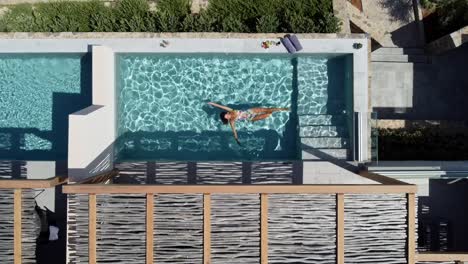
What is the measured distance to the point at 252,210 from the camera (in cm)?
763

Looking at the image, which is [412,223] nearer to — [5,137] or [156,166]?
[156,166]

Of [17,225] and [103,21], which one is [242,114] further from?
[17,225]

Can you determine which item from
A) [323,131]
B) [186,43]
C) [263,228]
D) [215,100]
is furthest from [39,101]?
[323,131]

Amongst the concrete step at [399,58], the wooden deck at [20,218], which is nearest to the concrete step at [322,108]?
the concrete step at [399,58]

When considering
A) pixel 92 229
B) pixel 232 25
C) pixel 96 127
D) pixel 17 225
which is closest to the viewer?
pixel 92 229

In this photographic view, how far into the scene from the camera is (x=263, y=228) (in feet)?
24.8

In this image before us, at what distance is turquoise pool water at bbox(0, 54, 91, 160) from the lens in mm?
11180

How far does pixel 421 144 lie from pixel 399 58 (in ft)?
7.44

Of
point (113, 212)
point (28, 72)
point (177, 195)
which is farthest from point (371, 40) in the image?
point (28, 72)

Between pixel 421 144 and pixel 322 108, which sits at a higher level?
pixel 322 108

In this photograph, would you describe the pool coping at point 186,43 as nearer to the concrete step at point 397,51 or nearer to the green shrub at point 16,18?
the green shrub at point 16,18

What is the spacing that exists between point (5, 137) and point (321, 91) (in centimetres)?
775

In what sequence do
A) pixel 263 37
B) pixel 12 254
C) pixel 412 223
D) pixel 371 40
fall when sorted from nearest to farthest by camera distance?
pixel 412 223 < pixel 12 254 < pixel 263 37 < pixel 371 40

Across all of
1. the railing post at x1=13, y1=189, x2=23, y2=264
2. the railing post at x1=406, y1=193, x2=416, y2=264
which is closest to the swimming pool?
the railing post at x1=13, y1=189, x2=23, y2=264
